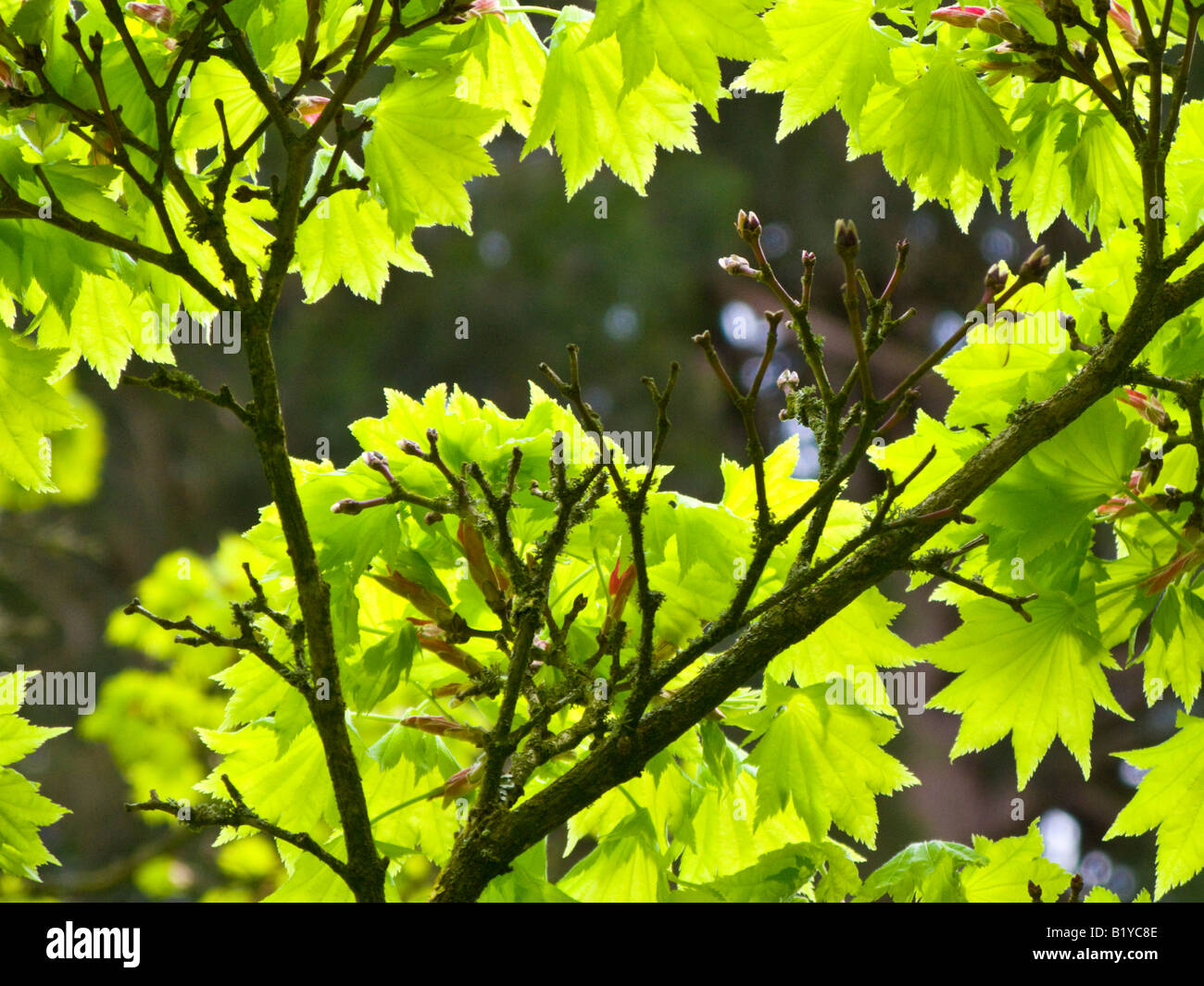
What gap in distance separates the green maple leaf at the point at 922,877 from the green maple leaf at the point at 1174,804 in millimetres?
157

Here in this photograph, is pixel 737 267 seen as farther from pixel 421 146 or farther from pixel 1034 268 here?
pixel 421 146

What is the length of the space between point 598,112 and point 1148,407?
1.90 ft

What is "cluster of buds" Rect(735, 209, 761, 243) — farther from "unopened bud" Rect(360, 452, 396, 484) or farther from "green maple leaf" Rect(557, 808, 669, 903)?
"green maple leaf" Rect(557, 808, 669, 903)

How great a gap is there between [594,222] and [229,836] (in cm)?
611

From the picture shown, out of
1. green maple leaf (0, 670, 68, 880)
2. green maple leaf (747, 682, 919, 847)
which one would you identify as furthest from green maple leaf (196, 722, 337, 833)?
green maple leaf (747, 682, 919, 847)

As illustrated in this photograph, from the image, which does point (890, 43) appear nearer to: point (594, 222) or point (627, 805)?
point (627, 805)

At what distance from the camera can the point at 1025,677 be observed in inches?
43.3

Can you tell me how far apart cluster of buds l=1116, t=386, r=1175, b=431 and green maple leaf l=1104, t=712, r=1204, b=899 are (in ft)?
0.89

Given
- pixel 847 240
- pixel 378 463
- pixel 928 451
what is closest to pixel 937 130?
pixel 928 451

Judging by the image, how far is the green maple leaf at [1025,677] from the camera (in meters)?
1.07

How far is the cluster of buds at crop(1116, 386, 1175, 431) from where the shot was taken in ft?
3.40
